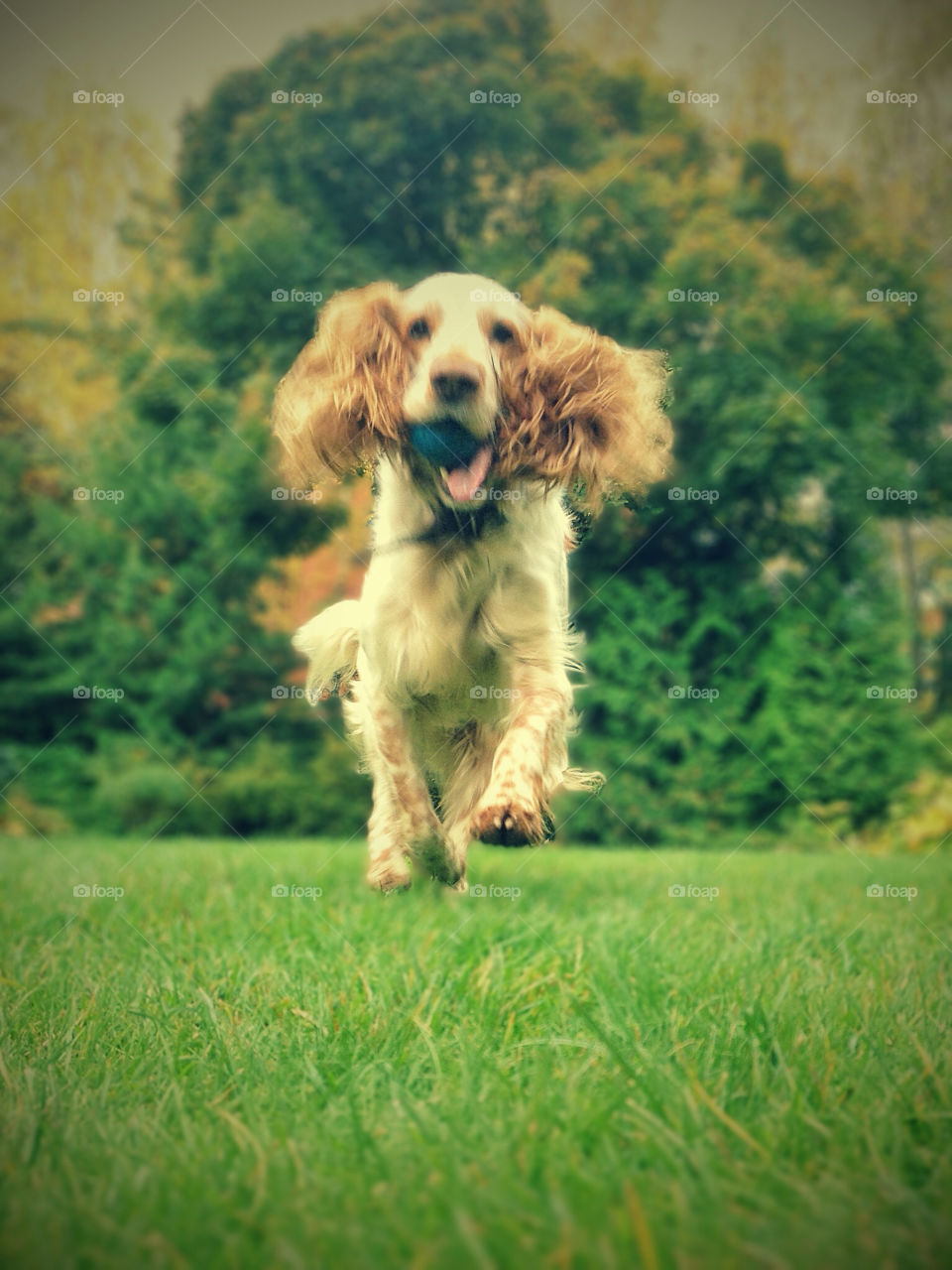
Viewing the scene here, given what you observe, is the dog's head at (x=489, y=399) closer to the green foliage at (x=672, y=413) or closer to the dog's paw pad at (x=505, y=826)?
the dog's paw pad at (x=505, y=826)

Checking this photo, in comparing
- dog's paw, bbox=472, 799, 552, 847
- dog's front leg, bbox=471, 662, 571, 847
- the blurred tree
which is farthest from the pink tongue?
the blurred tree

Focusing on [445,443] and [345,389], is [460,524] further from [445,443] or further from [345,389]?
[345,389]

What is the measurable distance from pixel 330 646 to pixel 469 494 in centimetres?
141

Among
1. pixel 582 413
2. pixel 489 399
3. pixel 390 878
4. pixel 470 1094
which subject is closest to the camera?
pixel 470 1094

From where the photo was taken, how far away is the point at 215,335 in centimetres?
1242

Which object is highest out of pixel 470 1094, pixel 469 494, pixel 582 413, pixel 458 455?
pixel 582 413

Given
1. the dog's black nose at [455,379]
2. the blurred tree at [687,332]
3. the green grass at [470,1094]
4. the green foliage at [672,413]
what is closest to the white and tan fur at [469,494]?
the dog's black nose at [455,379]

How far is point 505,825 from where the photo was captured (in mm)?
2842

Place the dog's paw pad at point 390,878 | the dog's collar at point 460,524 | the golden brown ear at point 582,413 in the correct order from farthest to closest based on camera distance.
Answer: the dog's paw pad at point 390,878, the dog's collar at point 460,524, the golden brown ear at point 582,413

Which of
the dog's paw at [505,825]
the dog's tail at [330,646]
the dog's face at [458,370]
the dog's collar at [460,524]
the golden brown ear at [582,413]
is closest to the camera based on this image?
the dog's paw at [505,825]

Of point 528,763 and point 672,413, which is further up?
point 672,413

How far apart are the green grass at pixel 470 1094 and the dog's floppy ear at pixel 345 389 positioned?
1547 mm

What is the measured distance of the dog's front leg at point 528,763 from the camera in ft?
9.34

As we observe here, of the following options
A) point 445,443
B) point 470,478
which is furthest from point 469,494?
point 445,443
